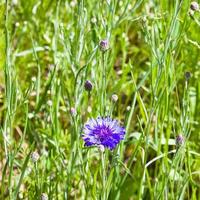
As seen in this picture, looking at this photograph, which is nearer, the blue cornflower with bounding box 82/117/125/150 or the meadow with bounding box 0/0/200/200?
the blue cornflower with bounding box 82/117/125/150

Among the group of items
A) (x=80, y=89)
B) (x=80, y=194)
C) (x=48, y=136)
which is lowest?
(x=80, y=194)

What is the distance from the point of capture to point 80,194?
1.61 metres

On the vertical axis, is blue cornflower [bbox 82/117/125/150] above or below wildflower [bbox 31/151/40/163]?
above

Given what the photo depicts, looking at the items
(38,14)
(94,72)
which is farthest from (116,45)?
(94,72)

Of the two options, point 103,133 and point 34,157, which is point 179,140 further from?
point 34,157

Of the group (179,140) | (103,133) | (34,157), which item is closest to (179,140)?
(179,140)

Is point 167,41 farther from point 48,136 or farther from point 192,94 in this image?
point 192,94

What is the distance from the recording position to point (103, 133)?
116 cm

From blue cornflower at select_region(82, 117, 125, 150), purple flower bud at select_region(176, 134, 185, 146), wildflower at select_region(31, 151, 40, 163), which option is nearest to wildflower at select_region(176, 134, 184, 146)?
purple flower bud at select_region(176, 134, 185, 146)

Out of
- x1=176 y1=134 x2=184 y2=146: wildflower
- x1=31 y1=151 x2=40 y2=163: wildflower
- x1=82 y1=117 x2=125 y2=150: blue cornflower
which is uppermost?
x1=82 y1=117 x2=125 y2=150: blue cornflower

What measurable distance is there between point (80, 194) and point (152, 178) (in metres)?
0.24

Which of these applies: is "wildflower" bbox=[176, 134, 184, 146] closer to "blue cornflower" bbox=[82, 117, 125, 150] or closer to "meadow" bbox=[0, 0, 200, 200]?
"meadow" bbox=[0, 0, 200, 200]

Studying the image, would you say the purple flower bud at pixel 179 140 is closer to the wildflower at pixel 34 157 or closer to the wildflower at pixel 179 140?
the wildflower at pixel 179 140

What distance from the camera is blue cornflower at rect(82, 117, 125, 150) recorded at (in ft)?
3.71
